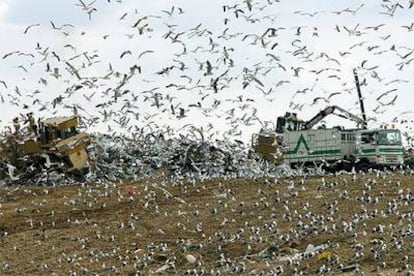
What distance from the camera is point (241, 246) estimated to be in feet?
42.9

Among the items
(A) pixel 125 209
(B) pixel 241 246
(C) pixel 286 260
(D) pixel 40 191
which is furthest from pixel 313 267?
(D) pixel 40 191

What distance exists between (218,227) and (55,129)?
1164 centimetres

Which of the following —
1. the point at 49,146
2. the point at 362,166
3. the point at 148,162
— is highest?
the point at 49,146

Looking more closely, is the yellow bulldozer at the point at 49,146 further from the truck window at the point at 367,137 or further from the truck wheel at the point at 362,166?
the truck window at the point at 367,137

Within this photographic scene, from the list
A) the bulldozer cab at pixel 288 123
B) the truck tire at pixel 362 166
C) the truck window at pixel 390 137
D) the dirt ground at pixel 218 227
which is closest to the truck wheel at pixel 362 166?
the truck tire at pixel 362 166

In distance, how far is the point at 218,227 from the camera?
14789 millimetres

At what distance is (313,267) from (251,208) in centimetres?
487

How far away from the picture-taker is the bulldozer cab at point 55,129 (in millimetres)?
25438

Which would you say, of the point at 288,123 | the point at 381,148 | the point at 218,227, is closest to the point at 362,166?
the point at 381,148

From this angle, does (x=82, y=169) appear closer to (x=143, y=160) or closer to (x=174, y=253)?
(x=143, y=160)

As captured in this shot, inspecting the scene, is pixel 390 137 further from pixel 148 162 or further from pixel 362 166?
pixel 148 162

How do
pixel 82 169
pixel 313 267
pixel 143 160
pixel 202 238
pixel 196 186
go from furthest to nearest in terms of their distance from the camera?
pixel 143 160, pixel 82 169, pixel 196 186, pixel 202 238, pixel 313 267

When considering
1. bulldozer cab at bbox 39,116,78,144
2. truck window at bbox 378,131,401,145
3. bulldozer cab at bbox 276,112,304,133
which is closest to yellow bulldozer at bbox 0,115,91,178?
bulldozer cab at bbox 39,116,78,144

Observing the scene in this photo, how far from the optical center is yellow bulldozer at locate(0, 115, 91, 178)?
25094mm
